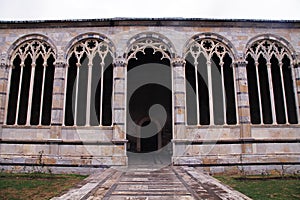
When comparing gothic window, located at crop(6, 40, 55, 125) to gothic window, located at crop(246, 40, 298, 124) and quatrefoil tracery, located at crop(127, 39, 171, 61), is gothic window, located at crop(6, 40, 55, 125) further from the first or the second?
gothic window, located at crop(246, 40, 298, 124)

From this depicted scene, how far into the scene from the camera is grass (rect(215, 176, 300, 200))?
5.71 m

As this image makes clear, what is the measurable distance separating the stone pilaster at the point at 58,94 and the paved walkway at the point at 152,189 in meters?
3.95

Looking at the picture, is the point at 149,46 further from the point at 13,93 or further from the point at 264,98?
the point at 13,93

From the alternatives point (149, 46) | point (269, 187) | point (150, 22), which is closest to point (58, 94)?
point (149, 46)

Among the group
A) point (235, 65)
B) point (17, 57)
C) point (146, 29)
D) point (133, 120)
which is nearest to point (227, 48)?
point (235, 65)

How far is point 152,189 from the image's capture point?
5340 mm

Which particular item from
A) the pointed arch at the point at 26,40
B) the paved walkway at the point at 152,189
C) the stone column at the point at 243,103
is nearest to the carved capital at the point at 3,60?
the pointed arch at the point at 26,40

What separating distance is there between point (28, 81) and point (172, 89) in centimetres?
727

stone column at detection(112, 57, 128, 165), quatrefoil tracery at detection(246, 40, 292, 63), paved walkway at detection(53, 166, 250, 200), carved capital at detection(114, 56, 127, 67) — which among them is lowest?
paved walkway at detection(53, 166, 250, 200)

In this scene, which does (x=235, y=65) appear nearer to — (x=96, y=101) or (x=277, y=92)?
(x=277, y=92)

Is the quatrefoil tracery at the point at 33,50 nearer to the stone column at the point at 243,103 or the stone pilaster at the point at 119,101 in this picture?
the stone pilaster at the point at 119,101

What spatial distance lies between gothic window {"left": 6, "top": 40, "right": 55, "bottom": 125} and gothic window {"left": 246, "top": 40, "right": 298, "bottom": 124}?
338 inches

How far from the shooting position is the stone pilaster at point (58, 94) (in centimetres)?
964

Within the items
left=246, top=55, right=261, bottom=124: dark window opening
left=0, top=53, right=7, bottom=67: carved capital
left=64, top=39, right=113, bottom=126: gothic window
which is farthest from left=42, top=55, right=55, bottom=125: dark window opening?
left=246, top=55, right=261, bottom=124: dark window opening
